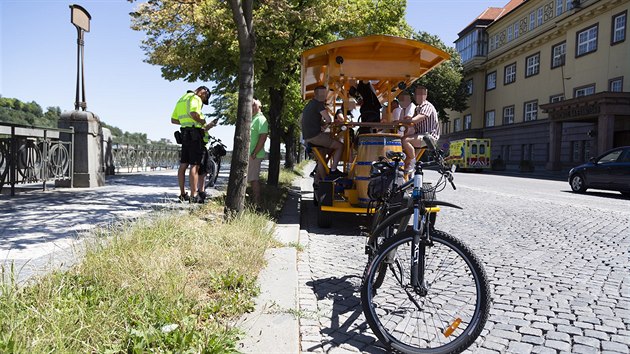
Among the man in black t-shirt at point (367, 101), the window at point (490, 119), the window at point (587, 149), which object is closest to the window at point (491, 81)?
the window at point (490, 119)

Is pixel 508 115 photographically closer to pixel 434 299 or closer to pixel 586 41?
pixel 586 41

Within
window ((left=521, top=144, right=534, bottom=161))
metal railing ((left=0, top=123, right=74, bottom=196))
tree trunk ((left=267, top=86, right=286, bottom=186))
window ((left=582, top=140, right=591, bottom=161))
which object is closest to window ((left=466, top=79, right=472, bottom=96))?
window ((left=521, top=144, right=534, bottom=161))

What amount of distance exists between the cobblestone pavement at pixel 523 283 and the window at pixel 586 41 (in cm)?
2797

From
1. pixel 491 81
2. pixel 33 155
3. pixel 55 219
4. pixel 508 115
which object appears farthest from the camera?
pixel 491 81

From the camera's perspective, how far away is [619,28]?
93.7 ft

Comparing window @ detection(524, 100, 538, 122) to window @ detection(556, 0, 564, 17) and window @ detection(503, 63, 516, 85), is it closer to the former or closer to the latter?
window @ detection(503, 63, 516, 85)

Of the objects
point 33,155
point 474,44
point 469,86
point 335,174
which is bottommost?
point 335,174

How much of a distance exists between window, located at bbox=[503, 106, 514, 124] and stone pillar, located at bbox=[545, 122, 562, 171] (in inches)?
446

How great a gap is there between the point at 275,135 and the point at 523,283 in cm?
955

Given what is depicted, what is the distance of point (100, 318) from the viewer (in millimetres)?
2455

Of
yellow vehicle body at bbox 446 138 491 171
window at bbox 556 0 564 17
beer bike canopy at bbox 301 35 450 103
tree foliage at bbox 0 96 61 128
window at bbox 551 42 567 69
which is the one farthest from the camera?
tree foliage at bbox 0 96 61 128

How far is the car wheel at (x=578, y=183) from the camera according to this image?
15991mm

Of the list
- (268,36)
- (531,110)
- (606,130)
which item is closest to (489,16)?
(531,110)

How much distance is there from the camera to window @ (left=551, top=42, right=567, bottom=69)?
115 ft
